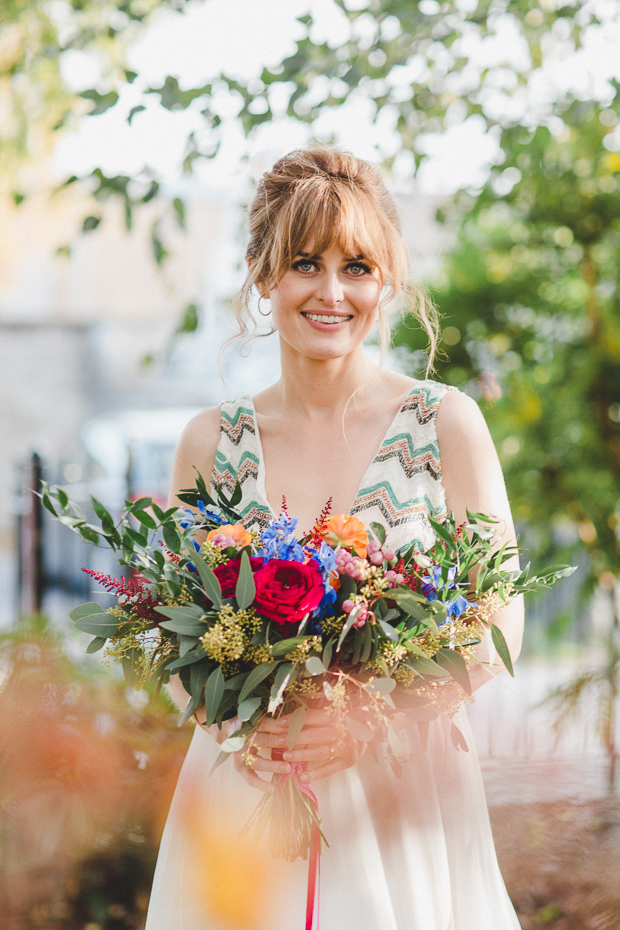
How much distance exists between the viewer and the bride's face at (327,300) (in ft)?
5.52

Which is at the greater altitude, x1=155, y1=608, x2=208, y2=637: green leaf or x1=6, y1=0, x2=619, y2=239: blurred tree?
x1=6, y1=0, x2=619, y2=239: blurred tree

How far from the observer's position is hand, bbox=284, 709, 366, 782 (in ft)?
4.45

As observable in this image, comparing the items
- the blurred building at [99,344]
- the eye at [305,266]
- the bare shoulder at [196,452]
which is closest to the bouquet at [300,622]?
the bare shoulder at [196,452]

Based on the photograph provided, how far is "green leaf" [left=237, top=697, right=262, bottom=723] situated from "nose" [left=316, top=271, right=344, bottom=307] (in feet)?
2.66

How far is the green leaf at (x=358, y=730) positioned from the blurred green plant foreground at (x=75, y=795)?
1767mm

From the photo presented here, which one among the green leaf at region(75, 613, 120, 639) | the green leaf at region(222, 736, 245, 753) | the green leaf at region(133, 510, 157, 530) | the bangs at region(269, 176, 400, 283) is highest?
the bangs at region(269, 176, 400, 283)

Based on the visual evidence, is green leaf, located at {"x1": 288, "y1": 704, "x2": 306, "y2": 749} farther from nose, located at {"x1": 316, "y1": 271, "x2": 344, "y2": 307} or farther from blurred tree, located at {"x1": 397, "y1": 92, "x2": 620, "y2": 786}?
blurred tree, located at {"x1": 397, "y1": 92, "x2": 620, "y2": 786}

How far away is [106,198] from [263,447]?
1634 mm

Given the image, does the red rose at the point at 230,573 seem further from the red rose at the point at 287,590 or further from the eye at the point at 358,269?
the eye at the point at 358,269

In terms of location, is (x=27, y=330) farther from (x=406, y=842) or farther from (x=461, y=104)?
(x=406, y=842)

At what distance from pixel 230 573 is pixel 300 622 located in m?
0.14

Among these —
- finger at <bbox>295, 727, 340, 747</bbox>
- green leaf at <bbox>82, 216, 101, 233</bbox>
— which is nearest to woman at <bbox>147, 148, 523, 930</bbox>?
finger at <bbox>295, 727, 340, 747</bbox>

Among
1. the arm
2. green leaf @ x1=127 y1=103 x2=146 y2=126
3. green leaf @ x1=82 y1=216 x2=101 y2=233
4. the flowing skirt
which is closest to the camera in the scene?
the flowing skirt

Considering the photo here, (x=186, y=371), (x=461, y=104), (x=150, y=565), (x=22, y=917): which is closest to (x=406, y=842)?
(x=150, y=565)
